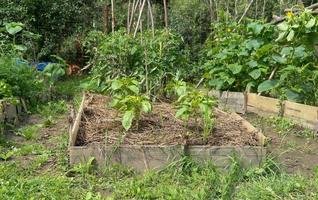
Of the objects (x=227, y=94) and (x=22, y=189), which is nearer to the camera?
(x=22, y=189)

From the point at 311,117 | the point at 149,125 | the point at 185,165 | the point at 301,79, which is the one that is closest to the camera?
the point at 185,165

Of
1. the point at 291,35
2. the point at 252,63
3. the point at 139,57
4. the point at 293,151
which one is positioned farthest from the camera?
the point at 139,57

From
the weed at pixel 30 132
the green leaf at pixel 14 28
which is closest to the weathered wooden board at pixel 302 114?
the weed at pixel 30 132

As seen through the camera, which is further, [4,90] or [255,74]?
[255,74]

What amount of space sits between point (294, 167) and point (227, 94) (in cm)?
255

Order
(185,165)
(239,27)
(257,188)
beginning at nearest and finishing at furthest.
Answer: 1. (257,188)
2. (185,165)
3. (239,27)

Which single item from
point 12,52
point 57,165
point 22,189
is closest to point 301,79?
point 57,165

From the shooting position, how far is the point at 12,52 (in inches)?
251

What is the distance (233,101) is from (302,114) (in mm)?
1239

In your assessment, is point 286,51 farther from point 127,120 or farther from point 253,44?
point 127,120

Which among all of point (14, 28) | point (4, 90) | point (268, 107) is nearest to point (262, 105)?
point (268, 107)

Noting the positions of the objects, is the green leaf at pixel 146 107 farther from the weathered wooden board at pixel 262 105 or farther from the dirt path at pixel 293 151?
the weathered wooden board at pixel 262 105

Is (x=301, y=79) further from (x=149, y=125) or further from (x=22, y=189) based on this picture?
(x=22, y=189)

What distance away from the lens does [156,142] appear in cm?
351
